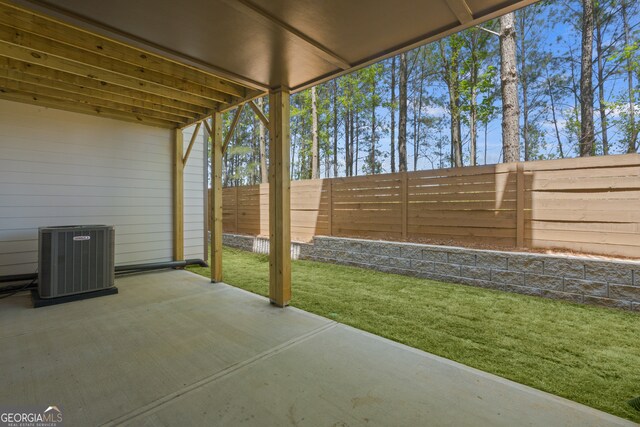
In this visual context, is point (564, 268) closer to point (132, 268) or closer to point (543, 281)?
point (543, 281)

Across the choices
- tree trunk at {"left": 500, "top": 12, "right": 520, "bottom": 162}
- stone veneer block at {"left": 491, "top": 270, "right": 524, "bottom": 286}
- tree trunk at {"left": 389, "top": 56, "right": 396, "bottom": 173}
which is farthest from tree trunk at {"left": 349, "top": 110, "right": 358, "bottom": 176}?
stone veneer block at {"left": 491, "top": 270, "right": 524, "bottom": 286}

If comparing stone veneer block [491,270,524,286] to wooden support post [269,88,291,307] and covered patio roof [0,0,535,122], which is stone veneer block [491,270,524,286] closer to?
wooden support post [269,88,291,307]

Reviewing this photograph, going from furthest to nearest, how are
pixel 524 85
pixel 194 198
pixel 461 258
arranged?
1. pixel 524 85
2. pixel 194 198
3. pixel 461 258

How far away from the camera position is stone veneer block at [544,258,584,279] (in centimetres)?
330

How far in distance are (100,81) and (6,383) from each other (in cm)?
325

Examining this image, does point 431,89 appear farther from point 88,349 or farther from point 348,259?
point 88,349

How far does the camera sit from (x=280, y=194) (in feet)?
10.9

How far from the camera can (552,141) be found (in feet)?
43.8

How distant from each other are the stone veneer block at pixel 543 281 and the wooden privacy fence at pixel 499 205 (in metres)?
0.56

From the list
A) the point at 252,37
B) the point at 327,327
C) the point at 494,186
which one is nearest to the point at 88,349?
the point at 327,327

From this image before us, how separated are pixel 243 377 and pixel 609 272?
152 inches

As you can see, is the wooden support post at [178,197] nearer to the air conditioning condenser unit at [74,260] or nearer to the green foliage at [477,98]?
the air conditioning condenser unit at [74,260]

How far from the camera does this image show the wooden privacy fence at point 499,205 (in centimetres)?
Result: 339

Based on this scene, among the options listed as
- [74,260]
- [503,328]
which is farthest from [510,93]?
[74,260]
